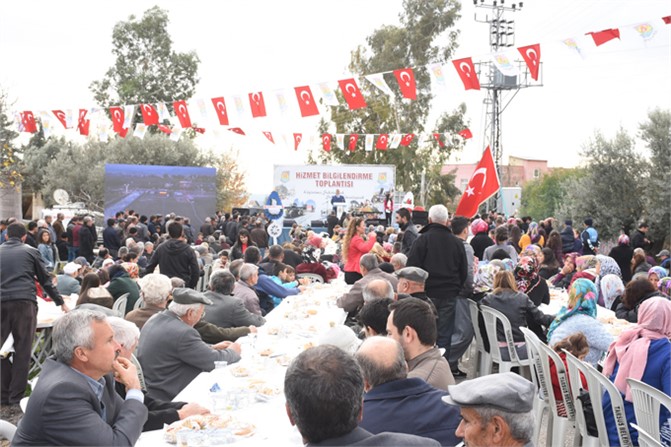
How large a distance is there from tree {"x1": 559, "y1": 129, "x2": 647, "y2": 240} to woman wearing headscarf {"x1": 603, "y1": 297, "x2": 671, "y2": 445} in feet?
50.2

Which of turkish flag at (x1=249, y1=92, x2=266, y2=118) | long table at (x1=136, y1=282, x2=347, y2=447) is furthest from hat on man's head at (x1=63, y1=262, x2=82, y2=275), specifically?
turkish flag at (x1=249, y1=92, x2=266, y2=118)

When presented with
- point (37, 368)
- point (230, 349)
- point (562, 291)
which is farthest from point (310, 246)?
point (230, 349)

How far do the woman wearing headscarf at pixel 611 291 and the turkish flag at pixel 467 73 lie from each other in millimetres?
5336

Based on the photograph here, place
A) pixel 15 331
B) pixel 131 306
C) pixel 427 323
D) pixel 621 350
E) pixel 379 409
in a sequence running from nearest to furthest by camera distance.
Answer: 1. pixel 379 409
2. pixel 427 323
3. pixel 621 350
4. pixel 15 331
5. pixel 131 306

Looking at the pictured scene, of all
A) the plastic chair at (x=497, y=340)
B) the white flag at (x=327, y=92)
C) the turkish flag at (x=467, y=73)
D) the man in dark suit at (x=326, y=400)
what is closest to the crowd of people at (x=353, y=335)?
the man in dark suit at (x=326, y=400)

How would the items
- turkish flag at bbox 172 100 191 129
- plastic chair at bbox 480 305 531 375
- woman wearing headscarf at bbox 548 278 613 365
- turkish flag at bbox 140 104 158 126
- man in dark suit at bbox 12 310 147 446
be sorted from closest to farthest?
man in dark suit at bbox 12 310 147 446 → woman wearing headscarf at bbox 548 278 613 365 → plastic chair at bbox 480 305 531 375 → turkish flag at bbox 172 100 191 129 → turkish flag at bbox 140 104 158 126

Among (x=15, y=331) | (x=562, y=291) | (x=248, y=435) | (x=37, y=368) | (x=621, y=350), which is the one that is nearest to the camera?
(x=248, y=435)

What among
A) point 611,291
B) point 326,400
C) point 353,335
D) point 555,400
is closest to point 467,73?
point 611,291

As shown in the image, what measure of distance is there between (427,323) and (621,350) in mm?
1199

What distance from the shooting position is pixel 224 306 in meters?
6.08

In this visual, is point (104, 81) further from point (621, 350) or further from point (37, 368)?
point (621, 350)

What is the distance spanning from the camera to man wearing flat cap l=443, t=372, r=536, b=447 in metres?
2.31

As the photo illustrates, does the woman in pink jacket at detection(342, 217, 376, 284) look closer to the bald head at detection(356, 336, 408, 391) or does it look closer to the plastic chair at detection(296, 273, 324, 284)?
the plastic chair at detection(296, 273, 324, 284)

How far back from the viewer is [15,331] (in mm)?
6336
